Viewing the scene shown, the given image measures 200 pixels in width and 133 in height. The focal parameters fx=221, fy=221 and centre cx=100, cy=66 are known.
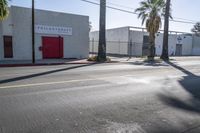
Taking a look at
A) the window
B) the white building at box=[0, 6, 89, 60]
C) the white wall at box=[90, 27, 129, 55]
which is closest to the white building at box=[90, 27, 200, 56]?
the white wall at box=[90, 27, 129, 55]

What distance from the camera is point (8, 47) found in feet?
68.7

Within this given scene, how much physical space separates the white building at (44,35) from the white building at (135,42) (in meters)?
10.4

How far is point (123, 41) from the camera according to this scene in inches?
1460

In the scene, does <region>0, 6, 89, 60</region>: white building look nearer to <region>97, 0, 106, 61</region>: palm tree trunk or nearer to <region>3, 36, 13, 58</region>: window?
<region>3, 36, 13, 58</region>: window

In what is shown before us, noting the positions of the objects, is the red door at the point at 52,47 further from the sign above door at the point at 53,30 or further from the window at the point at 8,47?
the window at the point at 8,47

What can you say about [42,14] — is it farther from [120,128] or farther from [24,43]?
[120,128]

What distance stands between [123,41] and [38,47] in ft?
58.4

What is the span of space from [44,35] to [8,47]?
12.5ft

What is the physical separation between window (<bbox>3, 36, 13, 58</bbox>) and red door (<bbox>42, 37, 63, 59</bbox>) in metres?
3.32

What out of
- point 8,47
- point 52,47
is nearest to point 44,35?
point 52,47

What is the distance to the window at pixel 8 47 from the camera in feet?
68.0

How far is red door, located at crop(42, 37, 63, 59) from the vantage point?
23.3m

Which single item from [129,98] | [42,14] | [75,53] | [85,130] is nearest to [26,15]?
[42,14]

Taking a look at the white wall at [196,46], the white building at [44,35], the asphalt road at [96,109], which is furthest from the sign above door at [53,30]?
the white wall at [196,46]
